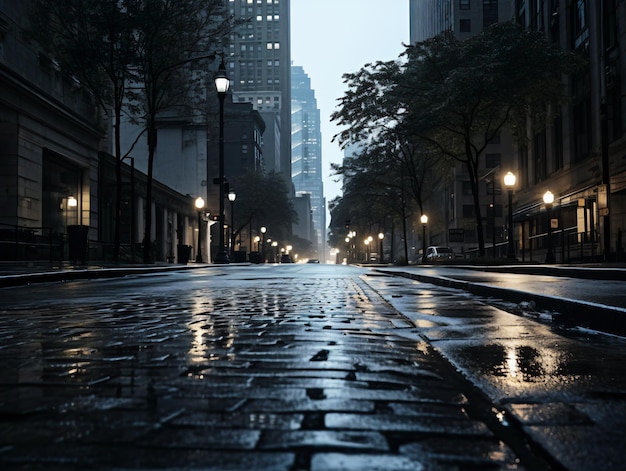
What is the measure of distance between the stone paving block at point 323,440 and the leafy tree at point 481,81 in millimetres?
26224

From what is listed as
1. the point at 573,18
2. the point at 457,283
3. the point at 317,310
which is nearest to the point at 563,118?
the point at 573,18

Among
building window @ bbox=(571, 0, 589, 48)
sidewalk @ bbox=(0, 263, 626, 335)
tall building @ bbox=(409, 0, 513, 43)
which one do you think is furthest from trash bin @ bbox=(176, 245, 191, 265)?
tall building @ bbox=(409, 0, 513, 43)

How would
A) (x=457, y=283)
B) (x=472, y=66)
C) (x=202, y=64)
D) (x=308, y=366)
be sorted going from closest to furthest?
(x=308, y=366)
(x=457, y=283)
(x=472, y=66)
(x=202, y=64)

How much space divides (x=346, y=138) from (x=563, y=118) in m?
14.5

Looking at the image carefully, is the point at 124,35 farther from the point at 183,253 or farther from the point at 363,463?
the point at 363,463

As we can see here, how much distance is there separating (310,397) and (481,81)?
26258 millimetres

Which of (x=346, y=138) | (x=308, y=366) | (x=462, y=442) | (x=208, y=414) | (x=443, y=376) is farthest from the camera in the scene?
(x=346, y=138)

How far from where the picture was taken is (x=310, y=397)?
2492 millimetres

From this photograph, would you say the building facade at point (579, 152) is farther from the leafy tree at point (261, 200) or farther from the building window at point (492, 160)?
the leafy tree at point (261, 200)

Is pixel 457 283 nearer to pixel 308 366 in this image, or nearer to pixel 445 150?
pixel 308 366

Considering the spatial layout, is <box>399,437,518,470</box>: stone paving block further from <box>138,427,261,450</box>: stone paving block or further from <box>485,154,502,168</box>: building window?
<box>485,154,502,168</box>: building window

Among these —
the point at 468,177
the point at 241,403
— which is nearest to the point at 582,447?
the point at 241,403

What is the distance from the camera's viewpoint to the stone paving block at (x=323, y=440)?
1803 mm

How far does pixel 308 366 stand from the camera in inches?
127
